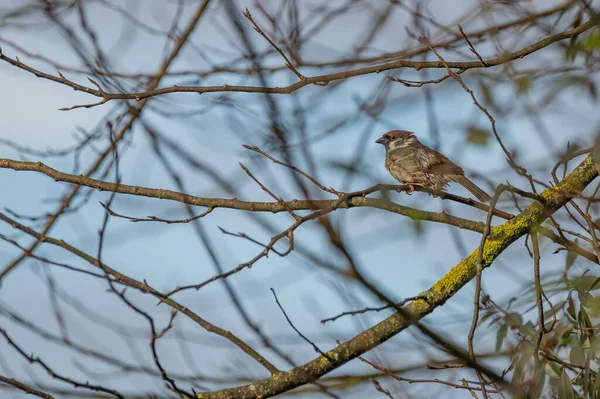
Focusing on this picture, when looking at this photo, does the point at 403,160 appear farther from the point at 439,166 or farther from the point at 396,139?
the point at 396,139

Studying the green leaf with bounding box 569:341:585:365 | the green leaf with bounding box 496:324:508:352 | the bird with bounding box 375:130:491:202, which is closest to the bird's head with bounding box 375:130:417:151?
the bird with bounding box 375:130:491:202

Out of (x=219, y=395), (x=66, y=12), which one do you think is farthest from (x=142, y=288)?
(x=66, y=12)

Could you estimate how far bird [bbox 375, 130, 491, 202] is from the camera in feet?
16.8

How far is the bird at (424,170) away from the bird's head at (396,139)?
37 cm

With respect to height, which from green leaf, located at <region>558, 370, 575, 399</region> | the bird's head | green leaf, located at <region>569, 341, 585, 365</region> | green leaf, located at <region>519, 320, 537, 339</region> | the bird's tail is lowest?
green leaf, located at <region>558, 370, 575, 399</region>

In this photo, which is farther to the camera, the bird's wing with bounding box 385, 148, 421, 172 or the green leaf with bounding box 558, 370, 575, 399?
the bird's wing with bounding box 385, 148, 421, 172

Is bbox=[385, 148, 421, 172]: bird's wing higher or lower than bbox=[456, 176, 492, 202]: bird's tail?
higher

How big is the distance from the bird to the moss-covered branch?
62.0 inches

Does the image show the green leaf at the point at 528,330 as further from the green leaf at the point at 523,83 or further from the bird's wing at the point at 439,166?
the bird's wing at the point at 439,166

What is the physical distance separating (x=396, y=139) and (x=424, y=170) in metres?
1.11

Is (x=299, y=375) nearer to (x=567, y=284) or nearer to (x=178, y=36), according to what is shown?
(x=567, y=284)

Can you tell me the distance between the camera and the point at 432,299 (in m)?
3.19

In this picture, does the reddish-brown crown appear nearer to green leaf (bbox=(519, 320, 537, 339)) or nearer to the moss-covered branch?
the moss-covered branch

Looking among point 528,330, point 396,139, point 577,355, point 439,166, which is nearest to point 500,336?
point 528,330
